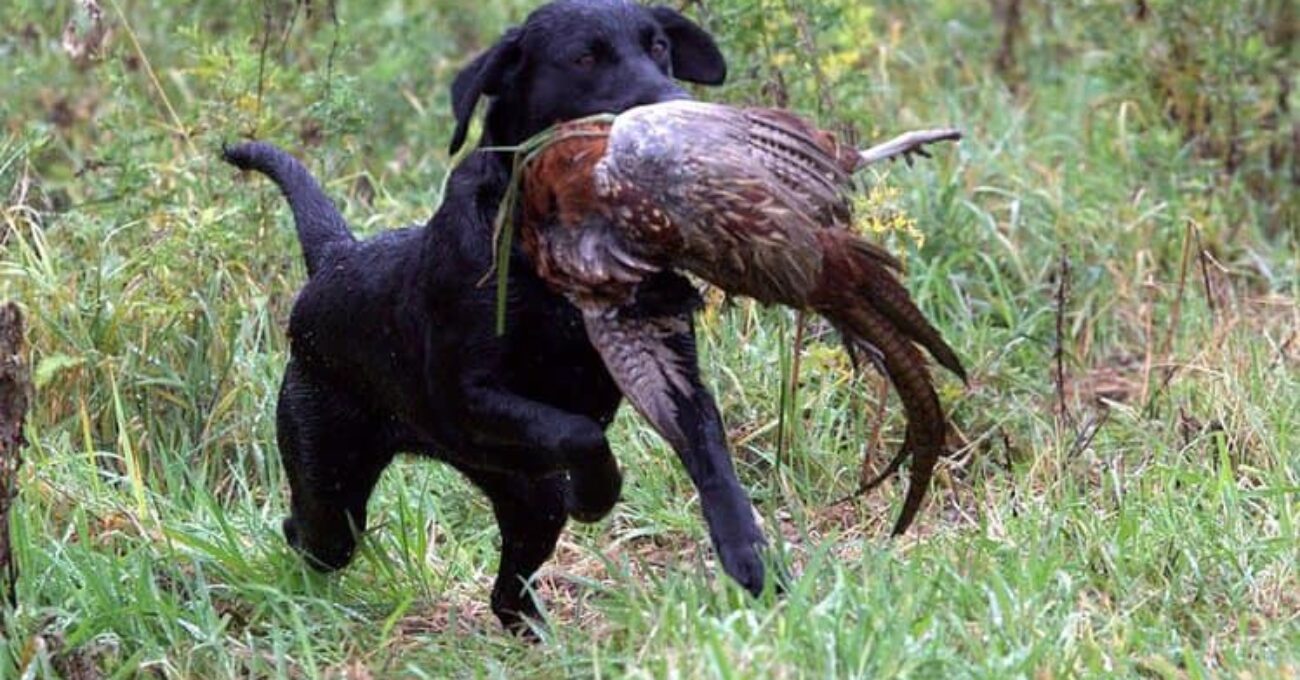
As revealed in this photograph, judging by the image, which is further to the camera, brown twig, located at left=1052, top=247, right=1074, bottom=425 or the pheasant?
brown twig, located at left=1052, top=247, right=1074, bottom=425

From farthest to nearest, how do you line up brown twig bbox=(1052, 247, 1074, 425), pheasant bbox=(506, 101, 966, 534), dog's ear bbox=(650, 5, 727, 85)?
brown twig bbox=(1052, 247, 1074, 425) → dog's ear bbox=(650, 5, 727, 85) → pheasant bbox=(506, 101, 966, 534)

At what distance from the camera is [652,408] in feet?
13.8

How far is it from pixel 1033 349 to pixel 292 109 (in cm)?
286

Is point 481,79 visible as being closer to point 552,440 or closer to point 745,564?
point 552,440

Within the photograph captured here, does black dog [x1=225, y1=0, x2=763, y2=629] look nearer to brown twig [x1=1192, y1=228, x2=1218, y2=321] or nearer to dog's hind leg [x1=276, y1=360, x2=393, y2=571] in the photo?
dog's hind leg [x1=276, y1=360, x2=393, y2=571]

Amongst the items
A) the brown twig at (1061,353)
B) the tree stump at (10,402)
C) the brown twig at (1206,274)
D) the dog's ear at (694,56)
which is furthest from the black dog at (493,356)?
the brown twig at (1206,274)

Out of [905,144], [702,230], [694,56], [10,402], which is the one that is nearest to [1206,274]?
[694,56]

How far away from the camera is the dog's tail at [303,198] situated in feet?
18.3

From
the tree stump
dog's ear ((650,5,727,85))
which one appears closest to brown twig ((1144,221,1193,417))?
dog's ear ((650,5,727,85))

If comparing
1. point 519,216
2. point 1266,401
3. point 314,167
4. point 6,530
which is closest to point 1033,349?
point 1266,401

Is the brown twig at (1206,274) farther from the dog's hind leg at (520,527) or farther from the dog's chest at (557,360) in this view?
the dog's chest at (557,360)

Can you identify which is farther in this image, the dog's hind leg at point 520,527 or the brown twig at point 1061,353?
the brown twig at point 1061,353

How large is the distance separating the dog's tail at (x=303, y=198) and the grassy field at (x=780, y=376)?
68 centimetres

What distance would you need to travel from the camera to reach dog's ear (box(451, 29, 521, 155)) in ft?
15.5
